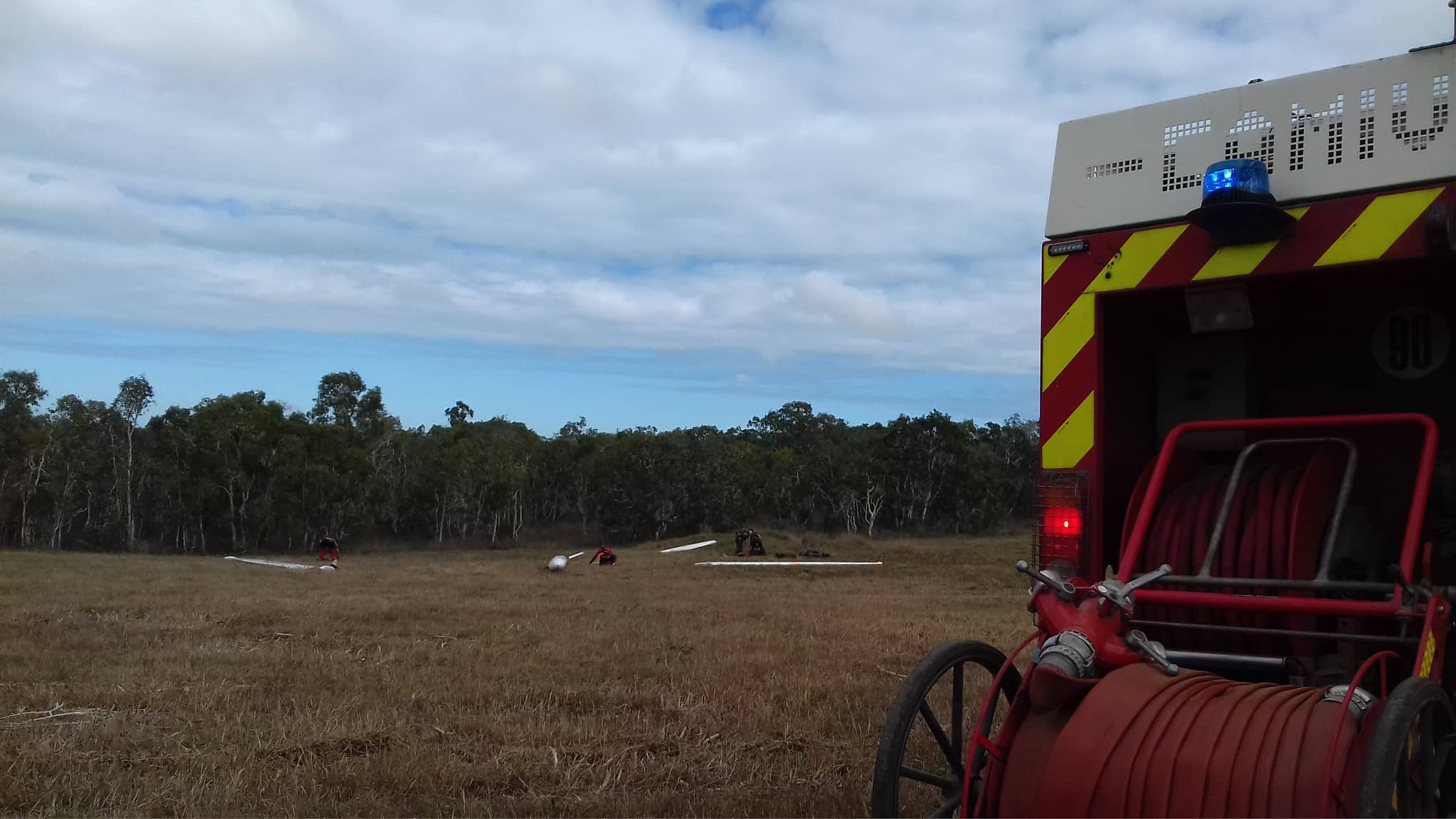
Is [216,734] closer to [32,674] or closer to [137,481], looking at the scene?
[32,674]

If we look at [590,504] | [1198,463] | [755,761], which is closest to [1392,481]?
[1198,463]

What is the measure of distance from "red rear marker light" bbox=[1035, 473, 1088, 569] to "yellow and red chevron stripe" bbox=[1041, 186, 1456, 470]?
67 mm

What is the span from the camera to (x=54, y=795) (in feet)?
13.2

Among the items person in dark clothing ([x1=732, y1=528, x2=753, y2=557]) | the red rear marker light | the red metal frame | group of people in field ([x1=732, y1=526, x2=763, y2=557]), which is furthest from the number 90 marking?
group of people in field ([x1=732, y1=526, x2=763, y2=557])

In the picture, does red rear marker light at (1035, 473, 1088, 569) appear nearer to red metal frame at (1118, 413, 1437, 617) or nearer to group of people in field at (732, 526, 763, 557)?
red metal frame at (1118, 413, 1437, 617)

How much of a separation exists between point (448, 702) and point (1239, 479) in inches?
163

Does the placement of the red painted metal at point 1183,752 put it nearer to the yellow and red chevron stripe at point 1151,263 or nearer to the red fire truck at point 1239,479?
the red fire truck at point 1239,479

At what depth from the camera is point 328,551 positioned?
24062 millimetres

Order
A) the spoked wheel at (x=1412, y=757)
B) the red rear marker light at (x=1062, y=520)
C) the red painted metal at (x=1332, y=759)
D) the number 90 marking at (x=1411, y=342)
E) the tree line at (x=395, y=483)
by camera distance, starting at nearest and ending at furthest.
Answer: the spoked wheel at (x=1412, y=757)
the red painted metal at (x=1332, y=759)
the red rear marker light at (x=1062, y=520)
the number 90 marking at (x=1411, y=342)
the tree line at (x=395, y=483)

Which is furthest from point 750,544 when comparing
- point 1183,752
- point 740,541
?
point 1183,752

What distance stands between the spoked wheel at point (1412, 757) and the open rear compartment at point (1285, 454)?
0.28 m

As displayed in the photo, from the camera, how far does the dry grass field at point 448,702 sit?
4219 millimetres

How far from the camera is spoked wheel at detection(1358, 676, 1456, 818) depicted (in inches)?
86.7

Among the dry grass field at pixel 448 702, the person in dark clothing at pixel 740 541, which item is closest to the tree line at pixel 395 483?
the person in dark clothing at pixel 740 541
